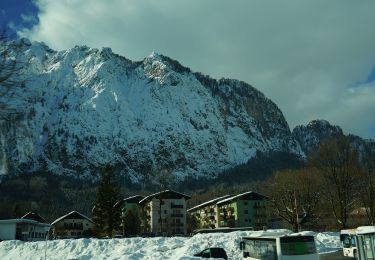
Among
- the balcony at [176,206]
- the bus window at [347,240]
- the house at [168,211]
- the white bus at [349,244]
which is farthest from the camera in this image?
the balcony at [176,206]

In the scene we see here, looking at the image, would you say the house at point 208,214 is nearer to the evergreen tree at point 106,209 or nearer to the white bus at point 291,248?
the evergreen tree at point 106,209

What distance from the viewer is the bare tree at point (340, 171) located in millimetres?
54281

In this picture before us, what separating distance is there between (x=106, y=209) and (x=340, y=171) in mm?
36076

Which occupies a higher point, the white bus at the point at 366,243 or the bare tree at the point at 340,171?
the bare tree at the point at 340,171

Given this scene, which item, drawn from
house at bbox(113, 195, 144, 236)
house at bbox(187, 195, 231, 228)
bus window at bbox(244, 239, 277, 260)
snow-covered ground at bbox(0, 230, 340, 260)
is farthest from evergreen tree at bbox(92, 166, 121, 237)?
house at bbox(187, 195, 231, 228)

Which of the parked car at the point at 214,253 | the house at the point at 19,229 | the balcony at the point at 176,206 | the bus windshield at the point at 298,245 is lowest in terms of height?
the parked car at the point at 214,253

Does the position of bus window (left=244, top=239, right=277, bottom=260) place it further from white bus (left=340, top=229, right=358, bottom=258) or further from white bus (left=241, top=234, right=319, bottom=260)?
white bus (left=340, top=229, right=358, bottom=258)

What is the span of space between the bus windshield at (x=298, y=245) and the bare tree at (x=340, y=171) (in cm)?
3010

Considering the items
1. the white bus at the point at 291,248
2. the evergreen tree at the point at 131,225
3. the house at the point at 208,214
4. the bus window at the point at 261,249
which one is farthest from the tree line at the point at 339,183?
the house at the point at 208,214

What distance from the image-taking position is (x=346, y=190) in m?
54.4

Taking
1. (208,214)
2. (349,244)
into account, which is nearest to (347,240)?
(349,244)

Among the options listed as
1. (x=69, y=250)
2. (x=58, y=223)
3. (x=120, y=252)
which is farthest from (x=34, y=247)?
(x=58, y=223)

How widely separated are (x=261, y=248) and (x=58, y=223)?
4160 inches

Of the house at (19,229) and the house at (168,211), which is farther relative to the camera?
the house at (168,211)
